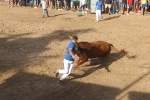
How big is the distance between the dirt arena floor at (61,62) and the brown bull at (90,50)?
0.41 m

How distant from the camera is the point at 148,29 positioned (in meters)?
17.6

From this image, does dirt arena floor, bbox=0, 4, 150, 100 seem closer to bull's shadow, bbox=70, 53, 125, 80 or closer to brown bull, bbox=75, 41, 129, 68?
bull's shadow, bbox=70, 53, 125, 80

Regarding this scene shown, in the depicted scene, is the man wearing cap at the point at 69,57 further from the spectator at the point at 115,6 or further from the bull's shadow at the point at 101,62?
the spectator at the point at 115,6

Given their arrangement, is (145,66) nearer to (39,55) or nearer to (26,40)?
(39,55)

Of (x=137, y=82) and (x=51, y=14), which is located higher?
(x=51, y=14)

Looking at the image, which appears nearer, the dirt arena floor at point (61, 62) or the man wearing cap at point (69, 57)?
the dirt arena floor at point (61, 62)

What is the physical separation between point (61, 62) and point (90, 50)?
59.4 inches

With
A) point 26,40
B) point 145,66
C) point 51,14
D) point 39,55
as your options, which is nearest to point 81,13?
point 51,14

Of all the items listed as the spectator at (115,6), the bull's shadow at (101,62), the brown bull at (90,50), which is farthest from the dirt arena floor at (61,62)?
the spectator at (115,6)

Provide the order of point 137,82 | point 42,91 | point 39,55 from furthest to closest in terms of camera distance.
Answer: point 39,55, point 137,82, point 42,91

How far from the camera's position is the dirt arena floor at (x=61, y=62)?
9.66 meters

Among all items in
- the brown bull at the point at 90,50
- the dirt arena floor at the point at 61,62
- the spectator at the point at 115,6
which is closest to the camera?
the dirt arena floor at the point at 61,62

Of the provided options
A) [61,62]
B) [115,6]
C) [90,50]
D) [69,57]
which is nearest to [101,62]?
[90,50]

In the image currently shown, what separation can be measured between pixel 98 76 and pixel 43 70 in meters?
2.23
